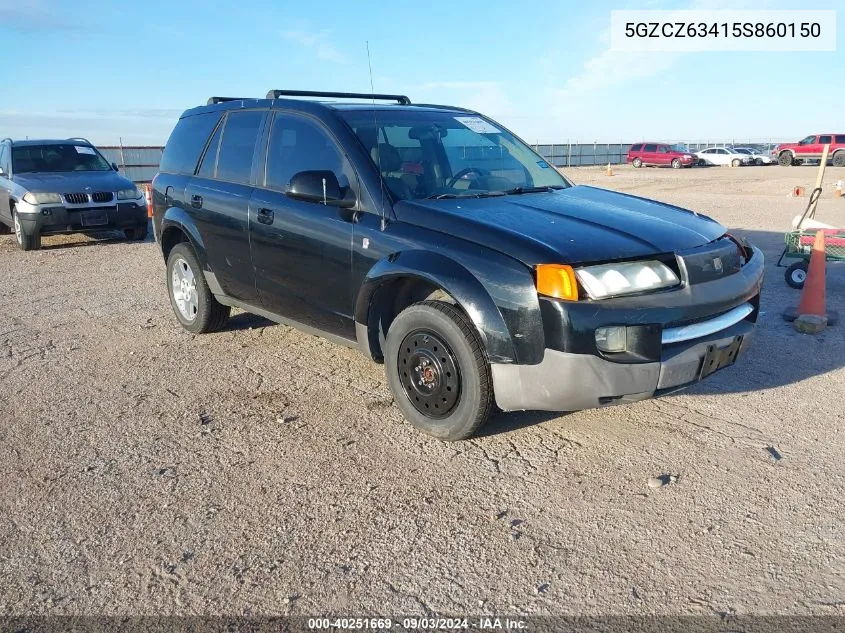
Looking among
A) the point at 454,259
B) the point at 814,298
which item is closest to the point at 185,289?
the point at 454,259

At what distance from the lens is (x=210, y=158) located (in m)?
5.44

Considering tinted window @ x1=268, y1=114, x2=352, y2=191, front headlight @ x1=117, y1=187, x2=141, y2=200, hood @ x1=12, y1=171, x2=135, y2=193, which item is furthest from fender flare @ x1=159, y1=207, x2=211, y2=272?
front headlight @ x1=117, y1=187, x2=141, y2=200

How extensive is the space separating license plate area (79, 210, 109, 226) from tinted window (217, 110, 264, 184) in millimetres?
6693

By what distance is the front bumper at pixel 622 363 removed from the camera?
129 inches

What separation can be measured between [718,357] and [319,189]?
2.33 metres

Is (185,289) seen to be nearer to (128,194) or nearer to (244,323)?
(244,323)

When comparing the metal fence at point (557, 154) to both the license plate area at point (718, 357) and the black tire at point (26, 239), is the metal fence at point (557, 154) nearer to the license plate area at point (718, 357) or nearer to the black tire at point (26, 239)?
the black tire at point (26, 239)

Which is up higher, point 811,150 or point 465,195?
point 465,195

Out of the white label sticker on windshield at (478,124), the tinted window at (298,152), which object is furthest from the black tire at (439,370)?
the white label sticker on windshield at (478,124)

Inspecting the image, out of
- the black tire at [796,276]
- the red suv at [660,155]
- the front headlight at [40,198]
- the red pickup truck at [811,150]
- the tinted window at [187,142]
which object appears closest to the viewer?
the tinted window at [187,142]

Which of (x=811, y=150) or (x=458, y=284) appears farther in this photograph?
(x=811, y=150)

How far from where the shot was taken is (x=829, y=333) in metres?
5.77

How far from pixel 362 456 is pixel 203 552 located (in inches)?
41.0

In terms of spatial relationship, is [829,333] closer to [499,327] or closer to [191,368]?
[499,327]
